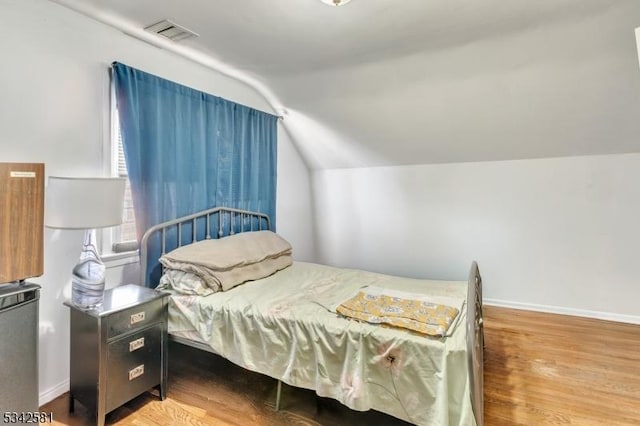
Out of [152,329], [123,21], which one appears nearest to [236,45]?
[123,21]

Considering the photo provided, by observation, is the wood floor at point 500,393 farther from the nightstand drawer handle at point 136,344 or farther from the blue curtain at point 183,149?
the blue curtain at point 183,149

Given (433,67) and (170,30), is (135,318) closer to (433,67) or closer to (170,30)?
(170,30)

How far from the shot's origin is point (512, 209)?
375cm

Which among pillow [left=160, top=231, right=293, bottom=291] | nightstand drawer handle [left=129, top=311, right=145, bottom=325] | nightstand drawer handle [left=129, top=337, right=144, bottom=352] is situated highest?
pillow [left=160, top=231, right=293, bottom=291]

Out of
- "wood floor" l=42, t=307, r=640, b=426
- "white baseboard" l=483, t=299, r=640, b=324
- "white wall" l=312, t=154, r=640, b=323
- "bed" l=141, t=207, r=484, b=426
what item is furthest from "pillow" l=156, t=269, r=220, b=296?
"white baseboard" l=483, t=299, r=640, b=324

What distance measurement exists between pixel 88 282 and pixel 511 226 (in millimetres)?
3836

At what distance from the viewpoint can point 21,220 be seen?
4.75 feet

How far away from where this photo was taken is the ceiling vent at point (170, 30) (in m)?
2.25

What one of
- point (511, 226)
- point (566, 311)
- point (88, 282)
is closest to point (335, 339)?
point (88, 282)

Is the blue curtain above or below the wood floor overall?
above

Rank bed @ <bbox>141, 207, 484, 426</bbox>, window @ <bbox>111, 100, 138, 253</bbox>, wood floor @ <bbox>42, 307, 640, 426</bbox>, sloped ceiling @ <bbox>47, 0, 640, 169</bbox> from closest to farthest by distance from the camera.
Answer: bed @ <bbox>141, 207, 484, 426</bbox> < wood floor @ <bbox>42, 307, 640, 426</bbox> < sloped ceiling @ <bbox>47, 0, 640, 169</bbox> < window @ <bbox>111, 100, 138, 253</bbox>

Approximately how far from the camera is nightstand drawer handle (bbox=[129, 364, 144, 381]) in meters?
1.96

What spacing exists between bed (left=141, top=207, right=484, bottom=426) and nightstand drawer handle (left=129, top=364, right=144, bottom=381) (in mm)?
288

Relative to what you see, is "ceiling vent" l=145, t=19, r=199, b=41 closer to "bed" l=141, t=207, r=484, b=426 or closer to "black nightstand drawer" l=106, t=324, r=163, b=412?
"bed" l=141, t=207, r=484, b=426
